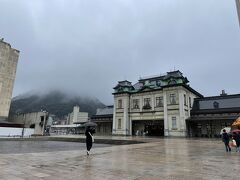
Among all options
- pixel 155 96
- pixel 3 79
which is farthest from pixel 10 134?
pixel 155 96

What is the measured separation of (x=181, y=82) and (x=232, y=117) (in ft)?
38.7

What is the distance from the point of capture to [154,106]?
147 feet

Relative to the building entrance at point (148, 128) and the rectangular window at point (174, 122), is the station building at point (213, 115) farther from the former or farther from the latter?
the building entrance at point (148, 128)

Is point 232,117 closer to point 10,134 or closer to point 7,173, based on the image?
point 7,173

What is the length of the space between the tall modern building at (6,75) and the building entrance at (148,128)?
38.4m

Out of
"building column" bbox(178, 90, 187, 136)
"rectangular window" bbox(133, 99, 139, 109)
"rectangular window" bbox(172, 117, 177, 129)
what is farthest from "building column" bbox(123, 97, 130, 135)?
"building column" bbox(178, 90, 187, 136)

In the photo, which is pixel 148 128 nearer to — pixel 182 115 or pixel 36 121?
pixel 182 115

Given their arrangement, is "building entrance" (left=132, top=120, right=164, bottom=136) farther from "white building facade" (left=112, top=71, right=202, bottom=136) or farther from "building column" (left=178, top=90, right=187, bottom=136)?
"building column" (left=178, top=90, right=187, bottom=136)

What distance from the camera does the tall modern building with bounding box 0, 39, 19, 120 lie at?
55.5 metres

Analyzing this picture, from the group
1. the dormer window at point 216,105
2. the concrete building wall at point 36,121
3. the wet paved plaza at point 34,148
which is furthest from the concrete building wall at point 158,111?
the wet paved plaza at point 34,148

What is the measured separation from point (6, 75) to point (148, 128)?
45.3m

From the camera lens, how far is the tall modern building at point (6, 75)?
182 feet

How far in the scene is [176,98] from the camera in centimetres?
4088

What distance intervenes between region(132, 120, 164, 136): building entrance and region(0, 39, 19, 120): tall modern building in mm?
38409
